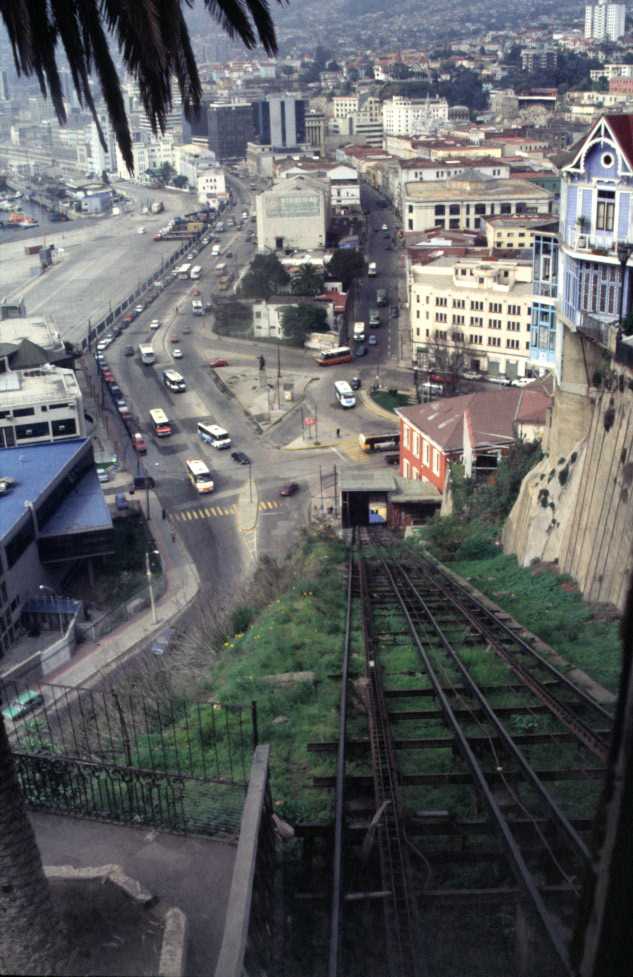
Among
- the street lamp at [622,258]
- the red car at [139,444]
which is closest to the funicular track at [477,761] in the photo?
the street lamp at [622,258]

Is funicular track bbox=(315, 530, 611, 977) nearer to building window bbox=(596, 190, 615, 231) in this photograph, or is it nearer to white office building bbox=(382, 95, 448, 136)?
building window bbox=(596, 190, 615, 231)

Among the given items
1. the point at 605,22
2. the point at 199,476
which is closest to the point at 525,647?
the point at 199,476

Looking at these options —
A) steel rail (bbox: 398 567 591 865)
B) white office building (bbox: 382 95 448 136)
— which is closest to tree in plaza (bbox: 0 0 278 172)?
steel rail (bbox: 398 567 591 865)

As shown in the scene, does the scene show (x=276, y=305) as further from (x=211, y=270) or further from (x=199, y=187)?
(x=199, y=187)

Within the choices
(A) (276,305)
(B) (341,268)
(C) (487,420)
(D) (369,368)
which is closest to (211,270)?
(B) (341,268)

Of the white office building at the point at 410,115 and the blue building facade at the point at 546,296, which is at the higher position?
the white office building at the point at 410,115

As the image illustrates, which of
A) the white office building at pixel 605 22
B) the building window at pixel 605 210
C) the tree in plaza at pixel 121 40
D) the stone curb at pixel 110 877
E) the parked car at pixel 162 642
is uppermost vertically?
the white office building at pixel 605 22

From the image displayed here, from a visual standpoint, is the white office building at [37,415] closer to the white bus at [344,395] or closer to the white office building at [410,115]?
the white bus at [344,395]
